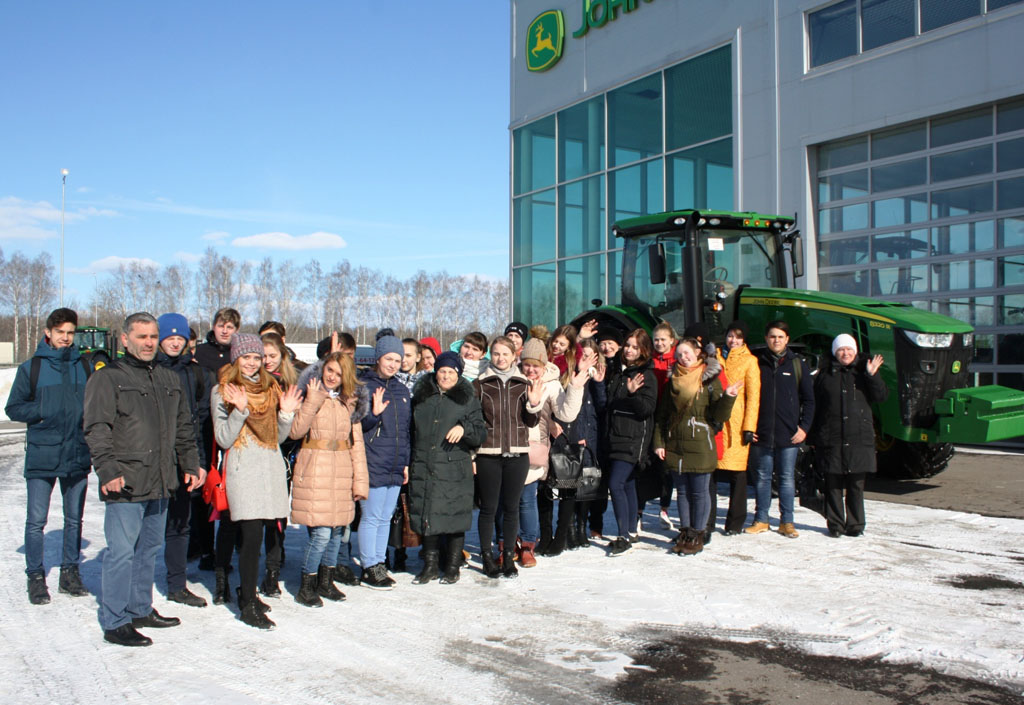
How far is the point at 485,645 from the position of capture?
4.19 meters

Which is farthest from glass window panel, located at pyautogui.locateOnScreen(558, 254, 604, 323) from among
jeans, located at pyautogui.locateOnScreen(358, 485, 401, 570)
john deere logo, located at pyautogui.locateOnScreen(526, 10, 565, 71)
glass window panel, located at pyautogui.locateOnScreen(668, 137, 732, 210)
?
jeans, located at pyautogui.locateOnScreen(358, 485, 401, 570)

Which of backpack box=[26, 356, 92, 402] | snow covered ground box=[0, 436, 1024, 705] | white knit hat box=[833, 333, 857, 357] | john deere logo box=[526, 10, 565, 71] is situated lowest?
snow covered ground box=[0, 436, 1024, 705]

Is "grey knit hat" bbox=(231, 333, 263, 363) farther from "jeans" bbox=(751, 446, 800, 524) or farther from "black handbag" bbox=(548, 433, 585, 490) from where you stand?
"jeans" bbox=(751, 446, 800, 524)

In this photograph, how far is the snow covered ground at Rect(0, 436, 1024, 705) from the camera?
3.68m

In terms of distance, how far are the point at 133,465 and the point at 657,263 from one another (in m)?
→ 5.96

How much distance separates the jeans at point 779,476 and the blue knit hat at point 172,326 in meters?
4.40

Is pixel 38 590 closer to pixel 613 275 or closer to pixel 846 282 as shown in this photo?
pixel 846 282

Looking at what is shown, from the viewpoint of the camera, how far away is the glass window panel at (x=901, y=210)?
13133mm

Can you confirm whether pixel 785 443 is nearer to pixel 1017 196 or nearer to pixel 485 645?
pixel 485 645

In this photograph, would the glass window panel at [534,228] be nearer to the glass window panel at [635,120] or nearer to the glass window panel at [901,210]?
the glass window panel at [635,120]

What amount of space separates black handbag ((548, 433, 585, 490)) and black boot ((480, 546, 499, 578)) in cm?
72

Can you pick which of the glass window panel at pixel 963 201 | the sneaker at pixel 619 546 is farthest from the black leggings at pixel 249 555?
the glass window panel at pixel 963 201

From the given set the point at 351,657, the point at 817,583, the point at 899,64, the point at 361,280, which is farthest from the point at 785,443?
the point at 361,280

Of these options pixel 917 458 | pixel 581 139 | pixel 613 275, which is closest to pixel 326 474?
pixel 917 458
